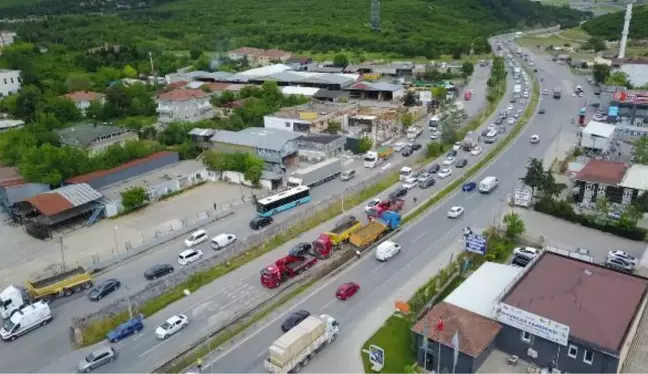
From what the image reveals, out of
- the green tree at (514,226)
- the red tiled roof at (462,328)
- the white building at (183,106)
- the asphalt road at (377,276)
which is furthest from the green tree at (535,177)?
the white building at (183,106)

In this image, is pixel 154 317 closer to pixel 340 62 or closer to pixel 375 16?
pixel 340 62

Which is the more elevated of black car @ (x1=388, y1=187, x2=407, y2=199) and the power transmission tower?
the power transmission tower

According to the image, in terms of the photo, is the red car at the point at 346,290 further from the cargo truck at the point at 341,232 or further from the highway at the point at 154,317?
the cargo truck at the point at 341,232

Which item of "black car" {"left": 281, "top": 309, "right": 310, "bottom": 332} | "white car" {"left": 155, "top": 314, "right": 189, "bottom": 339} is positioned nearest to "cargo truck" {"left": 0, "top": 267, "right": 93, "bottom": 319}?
"white car" {"left": 155, "top": 314, "right": 189, "bottom": 339}

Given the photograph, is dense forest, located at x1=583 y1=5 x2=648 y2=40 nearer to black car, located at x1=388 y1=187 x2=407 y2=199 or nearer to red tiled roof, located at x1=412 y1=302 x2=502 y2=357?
black car, located at x1=388 y1=187 x2=407 y2=199

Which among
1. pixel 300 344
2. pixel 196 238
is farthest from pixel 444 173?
pixel 300 344

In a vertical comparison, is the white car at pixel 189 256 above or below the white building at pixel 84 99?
below
